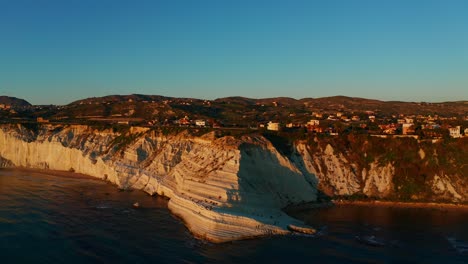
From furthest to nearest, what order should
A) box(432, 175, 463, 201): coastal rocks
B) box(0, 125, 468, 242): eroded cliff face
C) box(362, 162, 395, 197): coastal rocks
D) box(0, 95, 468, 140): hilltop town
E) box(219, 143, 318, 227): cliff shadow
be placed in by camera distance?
box(0, 95, 468, 140): hilltop town, box(362, 162, 395, 197): coastal rocks, box(432, 175, 463, 201): coastal rocks, box(219, 143, 318, 227): cliff shadow, box(0, 125, 468, 242): eroded cliff face

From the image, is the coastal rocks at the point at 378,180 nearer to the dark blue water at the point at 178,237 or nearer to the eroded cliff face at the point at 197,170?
the dark blue water at the point at 178,237

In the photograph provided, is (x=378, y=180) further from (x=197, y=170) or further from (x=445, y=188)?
(x=197, y=170)

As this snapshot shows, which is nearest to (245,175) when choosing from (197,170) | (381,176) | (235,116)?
(197,170)

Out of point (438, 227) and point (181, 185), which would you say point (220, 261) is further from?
point (438, 227)

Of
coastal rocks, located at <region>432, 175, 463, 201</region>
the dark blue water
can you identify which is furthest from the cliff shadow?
coastal rocks, located at <region>432, 175, 463, 201</region>

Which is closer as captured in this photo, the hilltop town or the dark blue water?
the dark blue water

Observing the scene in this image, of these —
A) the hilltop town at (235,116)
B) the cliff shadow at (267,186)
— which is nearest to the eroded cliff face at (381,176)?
the cliff shadow at (267,186)

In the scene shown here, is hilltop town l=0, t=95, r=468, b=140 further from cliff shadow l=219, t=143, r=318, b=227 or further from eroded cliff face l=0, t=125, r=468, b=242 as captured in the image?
cliff shadow l=219, t=143, r=318, b=227
